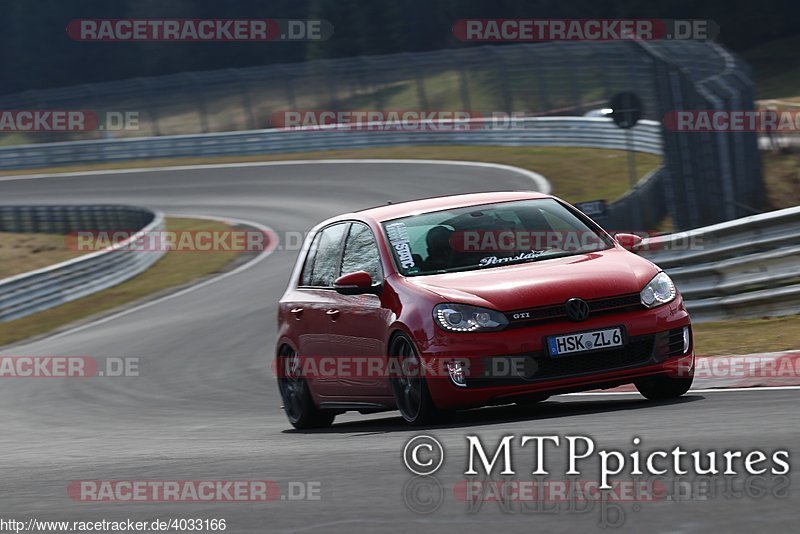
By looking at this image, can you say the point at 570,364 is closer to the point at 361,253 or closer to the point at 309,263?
the point at 361,253

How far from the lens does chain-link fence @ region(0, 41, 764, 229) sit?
18.9 meters

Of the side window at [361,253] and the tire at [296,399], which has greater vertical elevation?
the side window at [361,253]

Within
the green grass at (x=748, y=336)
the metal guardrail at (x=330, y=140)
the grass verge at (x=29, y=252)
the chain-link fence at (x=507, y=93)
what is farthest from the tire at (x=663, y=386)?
the metal guardrail at (x=330, y=140)

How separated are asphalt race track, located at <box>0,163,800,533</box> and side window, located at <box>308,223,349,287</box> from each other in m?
1.02

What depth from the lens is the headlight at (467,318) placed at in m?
8.02

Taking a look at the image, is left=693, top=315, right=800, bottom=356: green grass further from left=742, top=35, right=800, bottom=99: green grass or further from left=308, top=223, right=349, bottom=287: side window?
left=742, top=35, right=800, bottom=99: green grass

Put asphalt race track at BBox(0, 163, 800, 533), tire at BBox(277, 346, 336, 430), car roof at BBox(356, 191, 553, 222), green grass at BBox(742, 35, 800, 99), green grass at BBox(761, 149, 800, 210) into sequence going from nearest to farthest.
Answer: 1. asphalt race track at BBox(0, 163, 800, 533)
2. car roof at BBox(356, 191, 553, 222)
3. tire at BBox(277, 346, 336, 430)
4. green grass at BBox(761, 149, 800, 210)
5. green grass at BBox(742, 35, 800, 99)

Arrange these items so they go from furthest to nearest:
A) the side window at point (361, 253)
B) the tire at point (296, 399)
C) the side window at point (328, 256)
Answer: the tire at point (296, 399) < the side window at point (328, 256) < the side window at point (361, 253)

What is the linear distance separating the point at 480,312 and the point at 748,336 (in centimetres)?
445

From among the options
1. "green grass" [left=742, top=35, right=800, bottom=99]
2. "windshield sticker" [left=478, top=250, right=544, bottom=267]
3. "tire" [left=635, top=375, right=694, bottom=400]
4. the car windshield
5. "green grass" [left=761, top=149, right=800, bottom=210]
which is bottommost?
"green grass" [left=742, top=35, right=800, bottom=99]

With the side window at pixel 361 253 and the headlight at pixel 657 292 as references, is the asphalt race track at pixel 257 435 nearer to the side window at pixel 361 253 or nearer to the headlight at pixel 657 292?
the headlight at pixel 657 292

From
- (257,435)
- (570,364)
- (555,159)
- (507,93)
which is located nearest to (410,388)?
(570,364)

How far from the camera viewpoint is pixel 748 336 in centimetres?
1184

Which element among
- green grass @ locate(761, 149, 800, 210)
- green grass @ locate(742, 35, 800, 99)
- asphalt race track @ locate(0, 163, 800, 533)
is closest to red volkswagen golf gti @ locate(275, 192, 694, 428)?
asphalt race track @ locate(0, 163, 800, 533)
